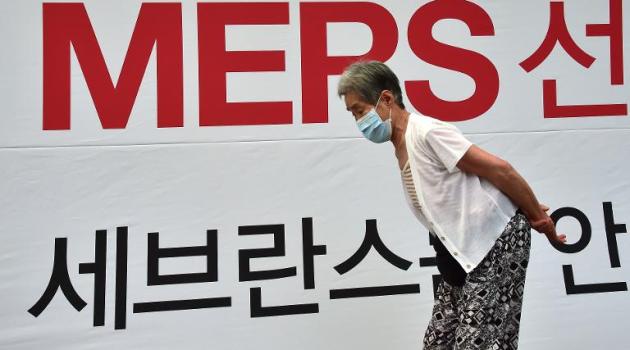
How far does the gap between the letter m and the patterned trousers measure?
1.44 m

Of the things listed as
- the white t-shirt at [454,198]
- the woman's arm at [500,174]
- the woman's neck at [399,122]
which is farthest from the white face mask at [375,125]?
the woman's arm at [500,174]

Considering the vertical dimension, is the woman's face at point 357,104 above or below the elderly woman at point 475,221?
above

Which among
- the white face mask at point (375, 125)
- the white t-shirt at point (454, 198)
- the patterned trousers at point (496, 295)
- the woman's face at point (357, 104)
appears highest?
the woman's face at point (357, 104)

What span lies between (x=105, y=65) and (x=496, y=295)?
1.79 metres

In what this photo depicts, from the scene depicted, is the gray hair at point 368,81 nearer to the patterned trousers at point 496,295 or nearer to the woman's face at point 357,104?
the woman's face at point 357,104

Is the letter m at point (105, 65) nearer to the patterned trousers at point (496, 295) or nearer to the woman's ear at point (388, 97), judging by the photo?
the woman's ear at point (388, 97)

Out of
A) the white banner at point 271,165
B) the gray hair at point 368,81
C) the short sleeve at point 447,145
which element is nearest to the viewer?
the short sleeve at point 447,145

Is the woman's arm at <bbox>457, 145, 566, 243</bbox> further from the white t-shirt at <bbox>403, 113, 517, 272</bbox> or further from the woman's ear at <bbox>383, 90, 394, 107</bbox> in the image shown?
the woman's ear at <bbox>383, 90, 394, 107</bbox>

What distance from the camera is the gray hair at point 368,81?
1.79 m

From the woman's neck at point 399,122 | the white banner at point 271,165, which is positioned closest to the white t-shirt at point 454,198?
the woman's neck at point 399,122

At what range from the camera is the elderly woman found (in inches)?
64.3

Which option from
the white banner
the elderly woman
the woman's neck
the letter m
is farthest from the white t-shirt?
the letter m

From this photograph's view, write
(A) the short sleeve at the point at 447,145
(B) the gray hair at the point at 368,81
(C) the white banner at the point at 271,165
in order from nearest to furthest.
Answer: (A) the short sleeve at the point at 447,145 < (B) the gray hair at the point at 368,81 < (C) the white banner at the point at 271,165

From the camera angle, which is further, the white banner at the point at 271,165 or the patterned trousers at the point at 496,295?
the white banner at the point at 271,165
